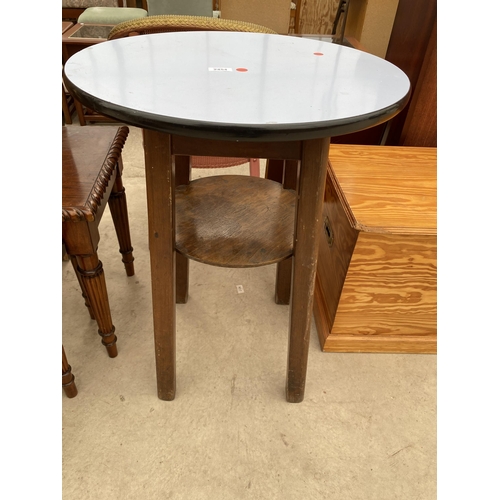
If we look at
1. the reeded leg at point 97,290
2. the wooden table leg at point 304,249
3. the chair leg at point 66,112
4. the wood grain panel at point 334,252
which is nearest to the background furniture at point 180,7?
the chair leg at point 66,112

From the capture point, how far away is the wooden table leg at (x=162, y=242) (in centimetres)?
77

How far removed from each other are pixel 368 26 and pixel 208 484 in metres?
3.38

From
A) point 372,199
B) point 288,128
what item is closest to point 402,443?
point 372,199

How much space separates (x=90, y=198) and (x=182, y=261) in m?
0.48

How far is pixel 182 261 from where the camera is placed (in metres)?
1.35

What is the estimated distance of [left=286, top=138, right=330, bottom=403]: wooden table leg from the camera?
2.56 ft

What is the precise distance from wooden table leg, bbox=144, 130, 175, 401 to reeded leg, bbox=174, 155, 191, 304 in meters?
0.23

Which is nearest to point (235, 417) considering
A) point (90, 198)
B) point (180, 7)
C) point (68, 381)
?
point (68, 381)

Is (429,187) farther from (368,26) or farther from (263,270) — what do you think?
(368,26)

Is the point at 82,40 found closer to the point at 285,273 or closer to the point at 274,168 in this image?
the point at 274,168

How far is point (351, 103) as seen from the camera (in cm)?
70

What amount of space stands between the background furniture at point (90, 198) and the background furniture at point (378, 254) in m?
0.66

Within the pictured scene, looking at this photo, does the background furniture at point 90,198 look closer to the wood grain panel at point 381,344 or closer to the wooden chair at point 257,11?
the wood grain panel at point 381,344

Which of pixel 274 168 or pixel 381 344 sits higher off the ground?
pixel 274 168
